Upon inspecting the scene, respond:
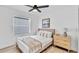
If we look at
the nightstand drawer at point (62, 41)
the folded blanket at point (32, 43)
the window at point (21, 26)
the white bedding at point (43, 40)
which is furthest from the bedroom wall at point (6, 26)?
the nightstand drawer at point (62, 41)

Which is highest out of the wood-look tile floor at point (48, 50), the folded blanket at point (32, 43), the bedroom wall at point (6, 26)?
the bedroom wall at point (6, 26)

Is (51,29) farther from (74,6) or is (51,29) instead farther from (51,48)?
(74,6)

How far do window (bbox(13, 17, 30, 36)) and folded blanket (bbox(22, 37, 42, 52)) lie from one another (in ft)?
0.37

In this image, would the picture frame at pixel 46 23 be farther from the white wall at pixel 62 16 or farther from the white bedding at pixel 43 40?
the white bedding at pixel 43 40

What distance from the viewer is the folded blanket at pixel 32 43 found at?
3.72 ft

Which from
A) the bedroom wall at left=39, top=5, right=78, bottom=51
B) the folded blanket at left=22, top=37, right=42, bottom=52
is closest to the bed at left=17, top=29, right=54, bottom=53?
the folded blanket at left=22, top=37, right=42, bottom=52

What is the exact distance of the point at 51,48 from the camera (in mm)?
1199

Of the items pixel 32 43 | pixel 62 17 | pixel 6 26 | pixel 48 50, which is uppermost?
pixel 62 17

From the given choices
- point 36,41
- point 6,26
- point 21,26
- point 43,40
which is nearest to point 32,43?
point 36,41

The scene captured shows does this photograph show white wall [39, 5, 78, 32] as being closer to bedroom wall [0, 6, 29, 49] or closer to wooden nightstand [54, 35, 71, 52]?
wooden nightstand [54, 35, 71, 52]

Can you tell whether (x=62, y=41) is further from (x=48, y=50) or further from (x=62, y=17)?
(x=62, y=17)

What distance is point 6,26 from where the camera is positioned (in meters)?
1.12

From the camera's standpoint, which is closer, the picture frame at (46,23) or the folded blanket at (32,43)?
the folded blanket at (32,43)

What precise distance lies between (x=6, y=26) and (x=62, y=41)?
858 millimetres
